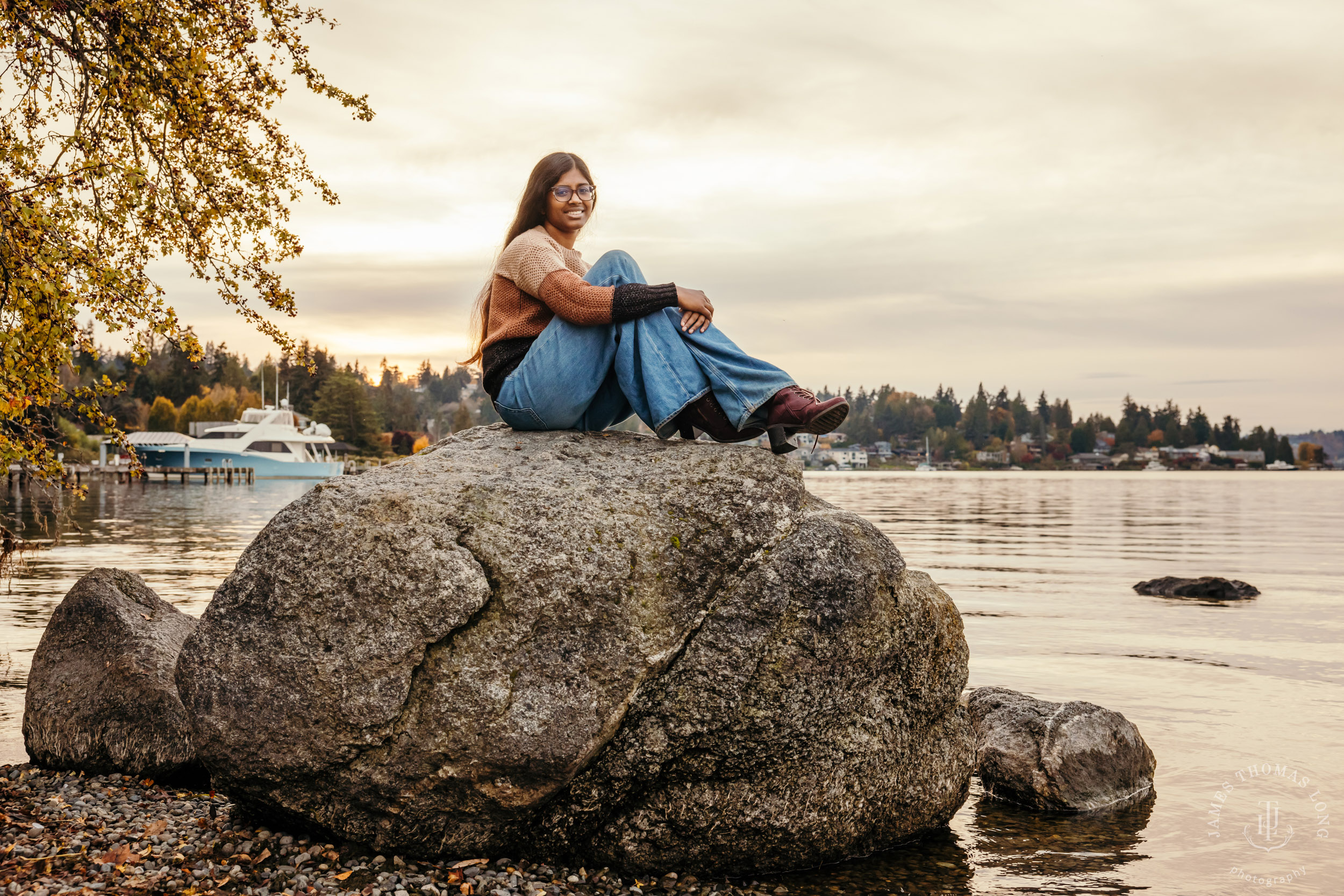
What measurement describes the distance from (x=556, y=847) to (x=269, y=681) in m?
1.81

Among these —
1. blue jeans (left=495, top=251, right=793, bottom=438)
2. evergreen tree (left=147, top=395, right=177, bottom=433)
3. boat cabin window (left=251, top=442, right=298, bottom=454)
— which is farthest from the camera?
evergreen tree (left=147, top=395, right=177, bottom=433)

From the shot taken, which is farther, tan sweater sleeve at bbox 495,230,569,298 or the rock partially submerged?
the rock partially submerged

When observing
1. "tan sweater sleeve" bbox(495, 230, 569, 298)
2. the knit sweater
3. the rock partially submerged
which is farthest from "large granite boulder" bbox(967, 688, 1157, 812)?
the rock partially submerged

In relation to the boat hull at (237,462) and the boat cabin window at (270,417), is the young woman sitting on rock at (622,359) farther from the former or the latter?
the boat cabin window at (270,417)

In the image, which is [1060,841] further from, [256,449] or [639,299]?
[256,449]

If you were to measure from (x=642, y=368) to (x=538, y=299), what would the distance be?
2.85ft

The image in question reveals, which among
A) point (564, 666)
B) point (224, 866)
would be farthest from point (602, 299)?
point (224, 866)

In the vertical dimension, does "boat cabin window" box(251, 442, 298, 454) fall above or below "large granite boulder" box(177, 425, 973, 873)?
above

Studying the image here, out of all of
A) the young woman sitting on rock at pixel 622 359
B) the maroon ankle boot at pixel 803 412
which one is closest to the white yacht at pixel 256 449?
the young woman sitting on rock at pixel 622 359

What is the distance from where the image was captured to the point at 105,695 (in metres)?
7.03

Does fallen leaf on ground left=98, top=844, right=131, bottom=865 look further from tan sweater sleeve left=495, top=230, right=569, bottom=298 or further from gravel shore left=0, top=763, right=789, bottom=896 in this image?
tan sweater sleeve left=495, top=230, right=569, bottom=298

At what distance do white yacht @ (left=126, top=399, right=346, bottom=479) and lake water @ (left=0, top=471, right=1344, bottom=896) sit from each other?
56.0 metres

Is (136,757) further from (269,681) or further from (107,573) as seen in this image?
(269,681)

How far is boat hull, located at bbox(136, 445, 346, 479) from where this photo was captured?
89.4m
